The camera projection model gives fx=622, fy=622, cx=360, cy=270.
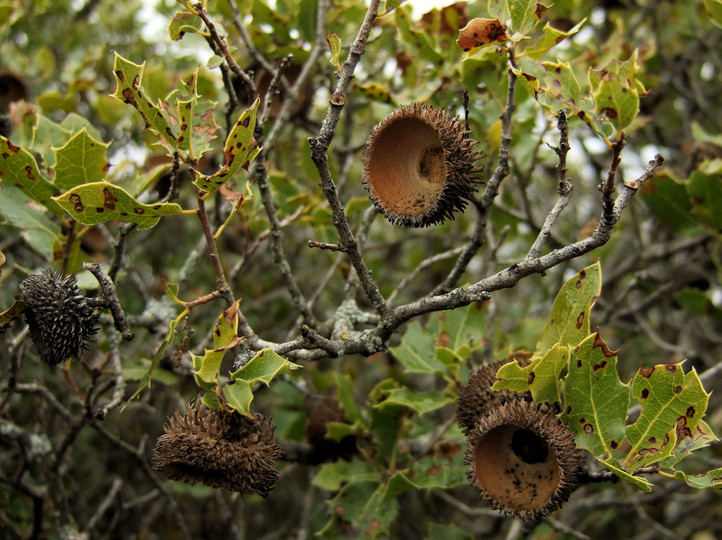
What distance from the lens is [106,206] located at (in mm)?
1476

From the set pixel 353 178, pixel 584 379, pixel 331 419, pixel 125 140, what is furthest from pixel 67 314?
pixel 353 178

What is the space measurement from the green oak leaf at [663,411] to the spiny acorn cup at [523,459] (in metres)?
A: 0.15

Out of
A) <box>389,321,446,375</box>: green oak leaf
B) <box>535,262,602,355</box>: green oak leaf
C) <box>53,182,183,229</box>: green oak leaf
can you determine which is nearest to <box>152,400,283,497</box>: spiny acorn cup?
<box>53,182,183,229</box>: green oak leaf

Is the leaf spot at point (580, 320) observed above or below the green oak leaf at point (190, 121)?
above

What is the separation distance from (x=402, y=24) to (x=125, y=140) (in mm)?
1760

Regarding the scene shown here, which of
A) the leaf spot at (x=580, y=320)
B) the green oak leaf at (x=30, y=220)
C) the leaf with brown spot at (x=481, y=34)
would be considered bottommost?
the green oak leaf at (x=30, y=220)

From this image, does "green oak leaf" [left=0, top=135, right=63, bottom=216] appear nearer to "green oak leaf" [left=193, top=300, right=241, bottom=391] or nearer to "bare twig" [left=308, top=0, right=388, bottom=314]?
"green oak leaf" [left=193, top=300, right=241, bottom=391]

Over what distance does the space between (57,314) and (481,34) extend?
1243 mm

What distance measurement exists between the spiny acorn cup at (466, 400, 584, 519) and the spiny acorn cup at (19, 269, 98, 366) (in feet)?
3.28

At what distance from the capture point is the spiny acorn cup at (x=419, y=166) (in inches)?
60.2

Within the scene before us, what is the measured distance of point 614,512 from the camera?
3.68 m

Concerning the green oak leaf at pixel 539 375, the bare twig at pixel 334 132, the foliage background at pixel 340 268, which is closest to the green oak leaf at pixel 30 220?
the foliage background at pixel 340 268

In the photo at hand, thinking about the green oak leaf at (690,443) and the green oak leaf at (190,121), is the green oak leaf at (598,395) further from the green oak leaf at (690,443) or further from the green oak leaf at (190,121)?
the green oak leaf at (190,121)

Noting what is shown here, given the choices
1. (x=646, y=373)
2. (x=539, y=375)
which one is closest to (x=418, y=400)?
(x=539, y=375)
